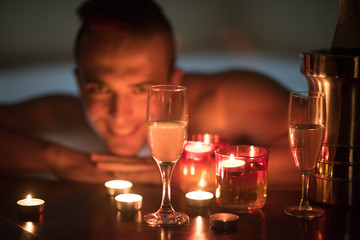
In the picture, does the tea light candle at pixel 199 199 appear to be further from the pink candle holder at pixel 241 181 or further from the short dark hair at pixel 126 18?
the short dark hair at pixel 126 18

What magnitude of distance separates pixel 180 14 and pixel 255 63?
45 cm

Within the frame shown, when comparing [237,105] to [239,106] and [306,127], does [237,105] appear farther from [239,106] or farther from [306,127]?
[306,127]

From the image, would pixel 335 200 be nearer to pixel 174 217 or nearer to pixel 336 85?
pixel 336 85

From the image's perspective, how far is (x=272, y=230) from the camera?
103 cm

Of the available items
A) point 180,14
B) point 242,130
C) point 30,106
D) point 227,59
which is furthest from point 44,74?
point 242,130

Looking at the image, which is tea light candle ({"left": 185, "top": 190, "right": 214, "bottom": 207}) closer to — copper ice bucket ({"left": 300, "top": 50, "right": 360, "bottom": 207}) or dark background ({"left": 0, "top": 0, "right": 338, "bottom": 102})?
copper ice bucket ({"left": 300, "top": 50, "right": 360, "bottom": 207})

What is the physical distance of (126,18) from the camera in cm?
203

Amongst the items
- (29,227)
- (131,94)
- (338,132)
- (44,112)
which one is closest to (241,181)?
(338,132)

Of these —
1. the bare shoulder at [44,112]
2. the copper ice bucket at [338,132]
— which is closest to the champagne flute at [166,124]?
the copper ice bucket at [338,132]

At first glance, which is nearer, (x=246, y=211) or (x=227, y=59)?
(x=246, y=211)

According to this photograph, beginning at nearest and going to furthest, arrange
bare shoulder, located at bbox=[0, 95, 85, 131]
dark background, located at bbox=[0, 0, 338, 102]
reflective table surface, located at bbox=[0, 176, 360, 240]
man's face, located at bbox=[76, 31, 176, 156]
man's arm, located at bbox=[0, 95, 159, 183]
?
reflective table surface, located at bbox=[0, 176, 360, 240]
man's arm, located at bbox=[0, 95, 159, 183]
man's face, located at bbox=[76, 31, 176, 156]
bare shoulder, located at bbox=[0, 95, 85, 131]
dark background, located at bbox=[0, 0, 338, 102]

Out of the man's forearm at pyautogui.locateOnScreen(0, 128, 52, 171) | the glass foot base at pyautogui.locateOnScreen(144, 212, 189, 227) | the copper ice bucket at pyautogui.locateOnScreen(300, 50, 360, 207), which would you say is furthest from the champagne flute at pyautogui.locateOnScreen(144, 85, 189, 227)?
the man's forearm at pyautogui.locateOnScreen(0, 128, 52, 171)

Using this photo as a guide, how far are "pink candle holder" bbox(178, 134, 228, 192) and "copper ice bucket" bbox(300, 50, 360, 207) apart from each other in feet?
0.77

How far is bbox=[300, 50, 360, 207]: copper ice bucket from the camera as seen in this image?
117 cm
